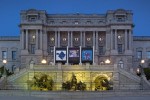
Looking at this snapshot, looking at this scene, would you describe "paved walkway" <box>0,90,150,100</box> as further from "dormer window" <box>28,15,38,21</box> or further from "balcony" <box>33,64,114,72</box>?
"dormer window" <box>28,15,38,21</box>

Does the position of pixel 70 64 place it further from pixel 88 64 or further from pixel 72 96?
pixel 72 96

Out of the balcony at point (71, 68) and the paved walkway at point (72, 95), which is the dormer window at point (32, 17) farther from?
the paved walkway at point (72, 95)

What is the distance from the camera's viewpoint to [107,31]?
4328 inches

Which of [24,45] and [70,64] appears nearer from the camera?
[70,64]

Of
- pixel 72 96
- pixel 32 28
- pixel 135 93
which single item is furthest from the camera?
pixel 32 28

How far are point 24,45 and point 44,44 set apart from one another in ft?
16.5

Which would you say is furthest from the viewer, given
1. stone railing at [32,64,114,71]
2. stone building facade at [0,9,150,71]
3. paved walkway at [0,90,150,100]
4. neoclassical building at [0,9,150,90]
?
stone building facade at [0,9,150,71]

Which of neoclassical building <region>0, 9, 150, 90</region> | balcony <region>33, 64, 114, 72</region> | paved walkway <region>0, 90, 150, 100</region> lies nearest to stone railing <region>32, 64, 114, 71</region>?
balcony <region>33, 64, 114, 72</region>

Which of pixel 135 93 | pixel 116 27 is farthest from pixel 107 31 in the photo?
pixel 135 93

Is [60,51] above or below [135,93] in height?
above

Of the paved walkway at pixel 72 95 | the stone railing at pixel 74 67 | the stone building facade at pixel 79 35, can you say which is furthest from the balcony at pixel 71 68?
the paved walkway at pixel 72 95

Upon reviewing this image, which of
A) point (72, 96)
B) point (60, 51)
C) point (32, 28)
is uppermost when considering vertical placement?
point (32, 28)

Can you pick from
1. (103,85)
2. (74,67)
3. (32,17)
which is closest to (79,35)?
(32,17)

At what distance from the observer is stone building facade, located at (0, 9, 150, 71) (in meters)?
107
